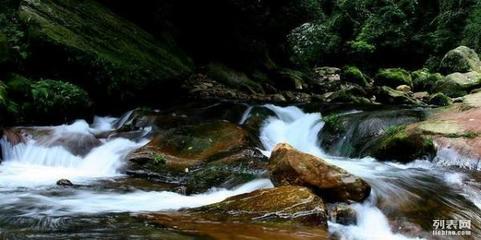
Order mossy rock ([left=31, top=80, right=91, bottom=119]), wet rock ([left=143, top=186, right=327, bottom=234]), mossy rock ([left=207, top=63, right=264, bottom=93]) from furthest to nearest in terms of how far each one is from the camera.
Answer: mossy rock ([left=207, top=63, right=264, bottom=93]) < mossy rock ([left=31, top=80, right=91, bottom=119]) < wet rock ([left=143, top=186, right=327, bottom=234])

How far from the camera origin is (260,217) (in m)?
5.93

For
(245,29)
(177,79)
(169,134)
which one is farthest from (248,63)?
(169,134)

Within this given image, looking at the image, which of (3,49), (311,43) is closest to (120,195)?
(3,49)

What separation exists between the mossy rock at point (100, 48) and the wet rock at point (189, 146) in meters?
3.02

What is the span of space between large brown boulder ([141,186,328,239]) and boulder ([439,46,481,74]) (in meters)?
20.1

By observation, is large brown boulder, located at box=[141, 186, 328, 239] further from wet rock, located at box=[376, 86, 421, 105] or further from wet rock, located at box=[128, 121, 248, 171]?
wet rock, located at box=[376, 86, 421, 105]

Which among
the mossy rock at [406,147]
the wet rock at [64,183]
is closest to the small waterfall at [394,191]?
the mossy rock at [406,147]

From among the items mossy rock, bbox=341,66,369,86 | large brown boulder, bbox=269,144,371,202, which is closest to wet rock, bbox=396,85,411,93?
mossy rock, bbox=341,66,369,86

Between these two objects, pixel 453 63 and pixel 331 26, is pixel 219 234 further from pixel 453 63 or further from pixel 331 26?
pixel 331 26

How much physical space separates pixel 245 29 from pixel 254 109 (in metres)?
6.14

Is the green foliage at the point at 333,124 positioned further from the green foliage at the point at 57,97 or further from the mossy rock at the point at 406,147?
the green foliage at the point at 57,97

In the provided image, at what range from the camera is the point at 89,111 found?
12.1 m

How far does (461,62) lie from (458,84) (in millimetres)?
5376

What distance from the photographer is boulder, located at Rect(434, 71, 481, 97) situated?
19109 millimetres
